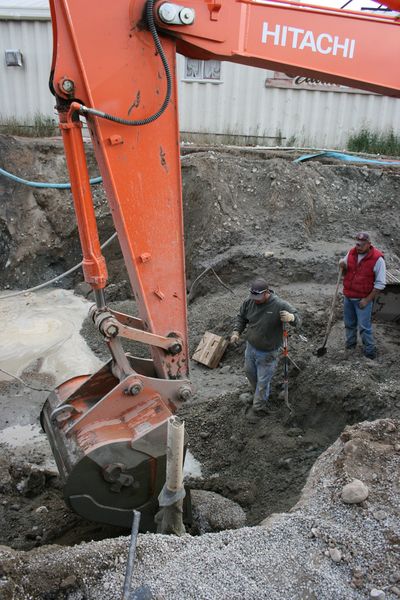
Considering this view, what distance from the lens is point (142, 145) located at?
11.7ft

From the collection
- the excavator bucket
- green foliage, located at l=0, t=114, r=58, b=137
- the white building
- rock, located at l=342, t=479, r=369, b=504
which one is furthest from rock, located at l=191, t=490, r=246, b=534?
green foliage, located at l=0, t=114, r=58, b=137

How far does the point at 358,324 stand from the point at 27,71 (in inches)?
391

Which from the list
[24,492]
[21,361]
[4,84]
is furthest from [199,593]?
[4,84]

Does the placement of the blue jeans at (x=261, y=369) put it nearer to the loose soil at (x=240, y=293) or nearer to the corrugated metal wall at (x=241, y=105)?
the loose soil at (x=240, y=293)

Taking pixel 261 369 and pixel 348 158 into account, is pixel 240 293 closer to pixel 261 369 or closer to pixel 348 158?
pixel 261 369

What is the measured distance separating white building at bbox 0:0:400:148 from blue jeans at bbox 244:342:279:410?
771 centimetres

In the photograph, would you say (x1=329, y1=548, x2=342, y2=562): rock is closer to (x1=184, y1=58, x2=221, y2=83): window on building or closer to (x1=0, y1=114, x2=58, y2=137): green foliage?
(x1=184, y1=58, x2=221, y2=83): window on building

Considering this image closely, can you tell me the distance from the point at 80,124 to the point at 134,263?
998mm

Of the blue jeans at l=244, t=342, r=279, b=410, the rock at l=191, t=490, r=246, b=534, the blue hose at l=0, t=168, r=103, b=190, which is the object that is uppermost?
the blue hose at l=0, t=168, r=103, b=190

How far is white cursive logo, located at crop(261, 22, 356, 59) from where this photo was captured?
3559 millimetres

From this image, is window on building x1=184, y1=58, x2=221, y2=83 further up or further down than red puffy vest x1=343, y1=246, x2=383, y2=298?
further up

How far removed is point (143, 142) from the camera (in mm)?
3568

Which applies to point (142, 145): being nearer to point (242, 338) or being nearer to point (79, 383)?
point (79, 383)

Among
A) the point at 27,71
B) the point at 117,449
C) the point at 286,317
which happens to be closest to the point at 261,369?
the point at 286,317
